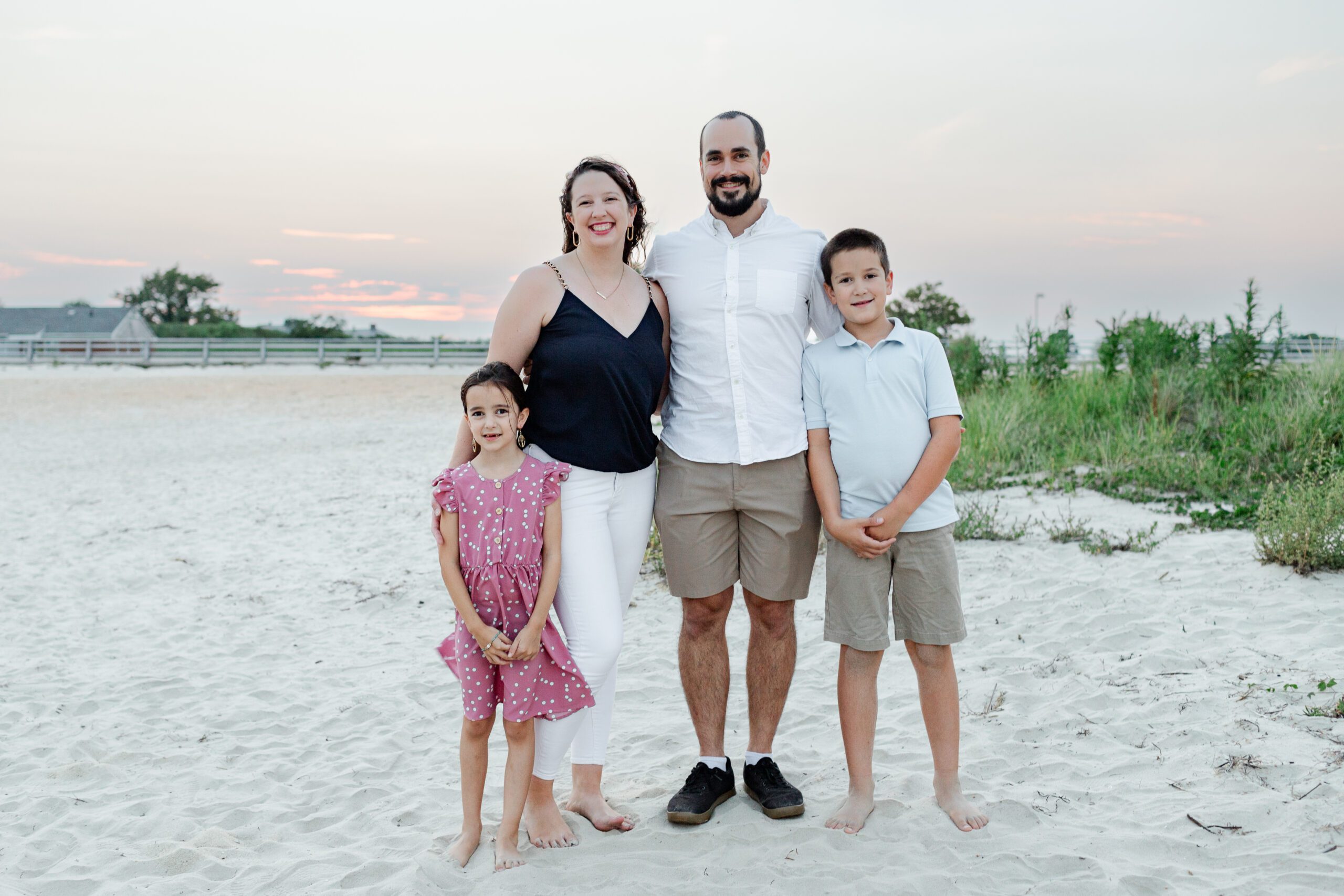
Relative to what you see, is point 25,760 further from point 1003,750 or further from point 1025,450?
point 1025,450

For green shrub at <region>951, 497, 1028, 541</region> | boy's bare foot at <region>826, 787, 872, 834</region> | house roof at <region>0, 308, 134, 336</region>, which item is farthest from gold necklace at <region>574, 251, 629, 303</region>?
house roof at <region>0, 308, 134, 336</region>

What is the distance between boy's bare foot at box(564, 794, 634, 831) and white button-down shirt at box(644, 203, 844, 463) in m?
1.43

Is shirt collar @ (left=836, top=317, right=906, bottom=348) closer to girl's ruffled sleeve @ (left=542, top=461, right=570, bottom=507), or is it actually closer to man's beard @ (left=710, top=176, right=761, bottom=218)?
man's beard @ (left=710, top=176, right=761, bottom=218)

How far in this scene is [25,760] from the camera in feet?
14.4

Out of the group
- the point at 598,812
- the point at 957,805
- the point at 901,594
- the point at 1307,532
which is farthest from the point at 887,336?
the point at 1307,532

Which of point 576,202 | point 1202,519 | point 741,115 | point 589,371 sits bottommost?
point 1202,519

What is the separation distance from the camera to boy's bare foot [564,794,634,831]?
11.7 feet

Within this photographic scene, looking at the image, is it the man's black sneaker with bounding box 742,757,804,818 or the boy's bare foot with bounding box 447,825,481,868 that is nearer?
the boy's bare foot with bounding box 447,825,481,868

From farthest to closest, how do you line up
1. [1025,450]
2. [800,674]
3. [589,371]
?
1. [1025,450]
2. [800,674]
3. [589,371]

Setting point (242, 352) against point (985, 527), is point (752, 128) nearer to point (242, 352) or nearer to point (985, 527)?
point (985, 527)

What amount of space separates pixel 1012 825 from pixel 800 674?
202cm

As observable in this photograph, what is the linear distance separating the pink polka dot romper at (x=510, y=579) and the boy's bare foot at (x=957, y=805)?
1.43m

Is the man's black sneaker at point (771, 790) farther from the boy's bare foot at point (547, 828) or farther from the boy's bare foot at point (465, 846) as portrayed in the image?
the boy's bare foot at point (465, 846)

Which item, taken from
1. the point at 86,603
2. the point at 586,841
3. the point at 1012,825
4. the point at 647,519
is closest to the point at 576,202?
the point at 647,519
